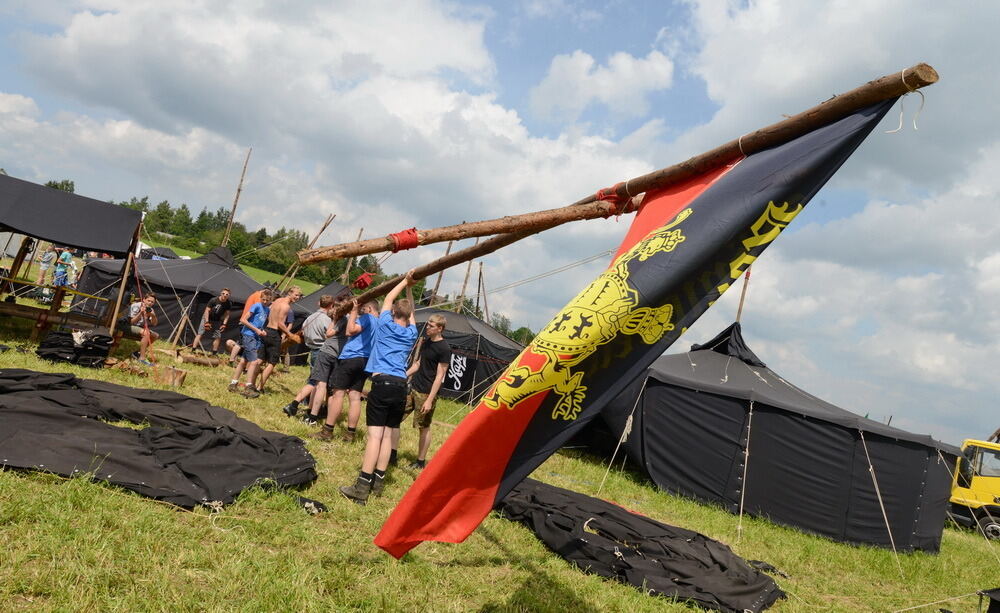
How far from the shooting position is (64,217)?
392 inches

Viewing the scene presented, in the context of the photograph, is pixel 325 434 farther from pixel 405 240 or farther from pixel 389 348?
pixel 405 240

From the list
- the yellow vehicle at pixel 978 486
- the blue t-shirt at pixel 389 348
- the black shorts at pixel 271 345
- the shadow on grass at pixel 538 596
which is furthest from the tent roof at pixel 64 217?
the yellow vehicle at pixel 978 486

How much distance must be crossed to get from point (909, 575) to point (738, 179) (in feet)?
24.3

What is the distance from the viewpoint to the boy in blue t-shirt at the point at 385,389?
5.09 m

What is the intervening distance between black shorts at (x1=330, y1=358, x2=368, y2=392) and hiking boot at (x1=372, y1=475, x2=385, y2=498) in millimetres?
1979

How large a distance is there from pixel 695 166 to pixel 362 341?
5.12m

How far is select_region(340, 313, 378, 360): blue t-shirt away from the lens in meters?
7.00

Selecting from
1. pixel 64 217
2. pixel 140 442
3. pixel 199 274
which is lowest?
pixel 140 442

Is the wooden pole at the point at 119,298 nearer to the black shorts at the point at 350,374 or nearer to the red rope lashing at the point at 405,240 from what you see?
the black shorts at the point at 350,374

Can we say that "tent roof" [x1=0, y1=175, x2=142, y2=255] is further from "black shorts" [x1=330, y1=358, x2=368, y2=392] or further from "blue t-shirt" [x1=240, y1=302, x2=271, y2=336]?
"black shorts" [x1=330, y1=358, x2=368, y2=392]

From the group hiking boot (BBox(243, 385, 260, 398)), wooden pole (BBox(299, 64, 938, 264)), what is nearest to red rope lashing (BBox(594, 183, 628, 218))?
wooden pole (BBox(299, 64, 938, 264))

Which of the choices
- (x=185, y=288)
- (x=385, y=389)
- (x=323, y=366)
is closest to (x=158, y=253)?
(x=185, y=288)

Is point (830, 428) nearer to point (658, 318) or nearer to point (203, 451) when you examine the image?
point (658, 318)

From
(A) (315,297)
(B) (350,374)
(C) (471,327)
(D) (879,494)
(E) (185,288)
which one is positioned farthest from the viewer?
(A) (315,297)
